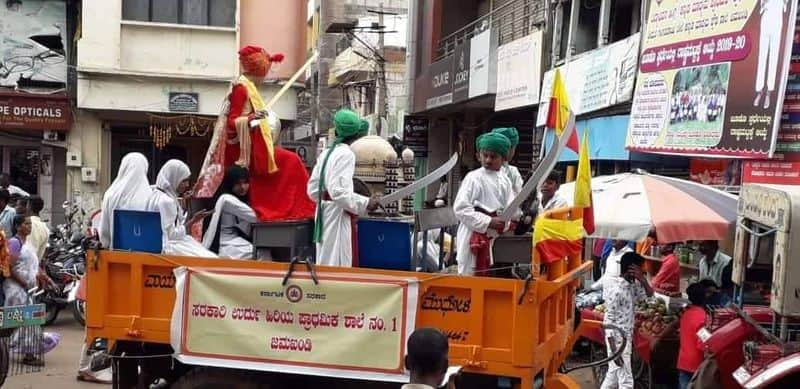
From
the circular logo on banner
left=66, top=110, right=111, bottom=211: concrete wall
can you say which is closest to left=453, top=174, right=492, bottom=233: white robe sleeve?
the circular logo on banner

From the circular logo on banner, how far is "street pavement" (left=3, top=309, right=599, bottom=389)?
418 centimetres

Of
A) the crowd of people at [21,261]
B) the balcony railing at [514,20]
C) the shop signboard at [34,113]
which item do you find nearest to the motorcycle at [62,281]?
the crowd of people at [21,261]

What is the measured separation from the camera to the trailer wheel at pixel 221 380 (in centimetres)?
520

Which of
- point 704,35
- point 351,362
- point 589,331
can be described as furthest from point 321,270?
point 704,35

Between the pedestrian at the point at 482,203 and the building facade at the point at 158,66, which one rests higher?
the building facade at the point at 158,66

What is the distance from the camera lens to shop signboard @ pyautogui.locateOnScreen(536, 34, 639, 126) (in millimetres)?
12406

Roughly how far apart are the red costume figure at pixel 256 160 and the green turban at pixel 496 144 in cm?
138

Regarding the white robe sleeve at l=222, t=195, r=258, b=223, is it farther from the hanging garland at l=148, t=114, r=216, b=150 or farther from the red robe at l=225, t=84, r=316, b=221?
the hanging garland at l=148, t=114, r=216, b=150

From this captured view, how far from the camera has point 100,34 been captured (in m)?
20.0

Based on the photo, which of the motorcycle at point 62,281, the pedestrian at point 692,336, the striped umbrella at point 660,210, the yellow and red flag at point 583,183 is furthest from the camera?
the motorcycle at point 62,281

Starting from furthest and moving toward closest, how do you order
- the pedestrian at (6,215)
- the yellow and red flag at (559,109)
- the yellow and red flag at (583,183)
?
the pedestrian at (6,215) → the yellow and red flag at (559,109) → the yellow and red flag at (583,183)

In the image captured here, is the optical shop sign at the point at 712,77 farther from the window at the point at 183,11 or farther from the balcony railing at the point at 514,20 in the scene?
the window at the point at 183,11

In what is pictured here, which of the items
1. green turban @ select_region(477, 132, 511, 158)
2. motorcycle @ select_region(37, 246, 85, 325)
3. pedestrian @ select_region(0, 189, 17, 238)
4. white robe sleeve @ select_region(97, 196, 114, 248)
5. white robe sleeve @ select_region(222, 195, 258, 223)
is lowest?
motorcycle @ select_region(37, 246, 85, 325)

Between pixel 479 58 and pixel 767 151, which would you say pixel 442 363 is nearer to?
pixel 767 151
